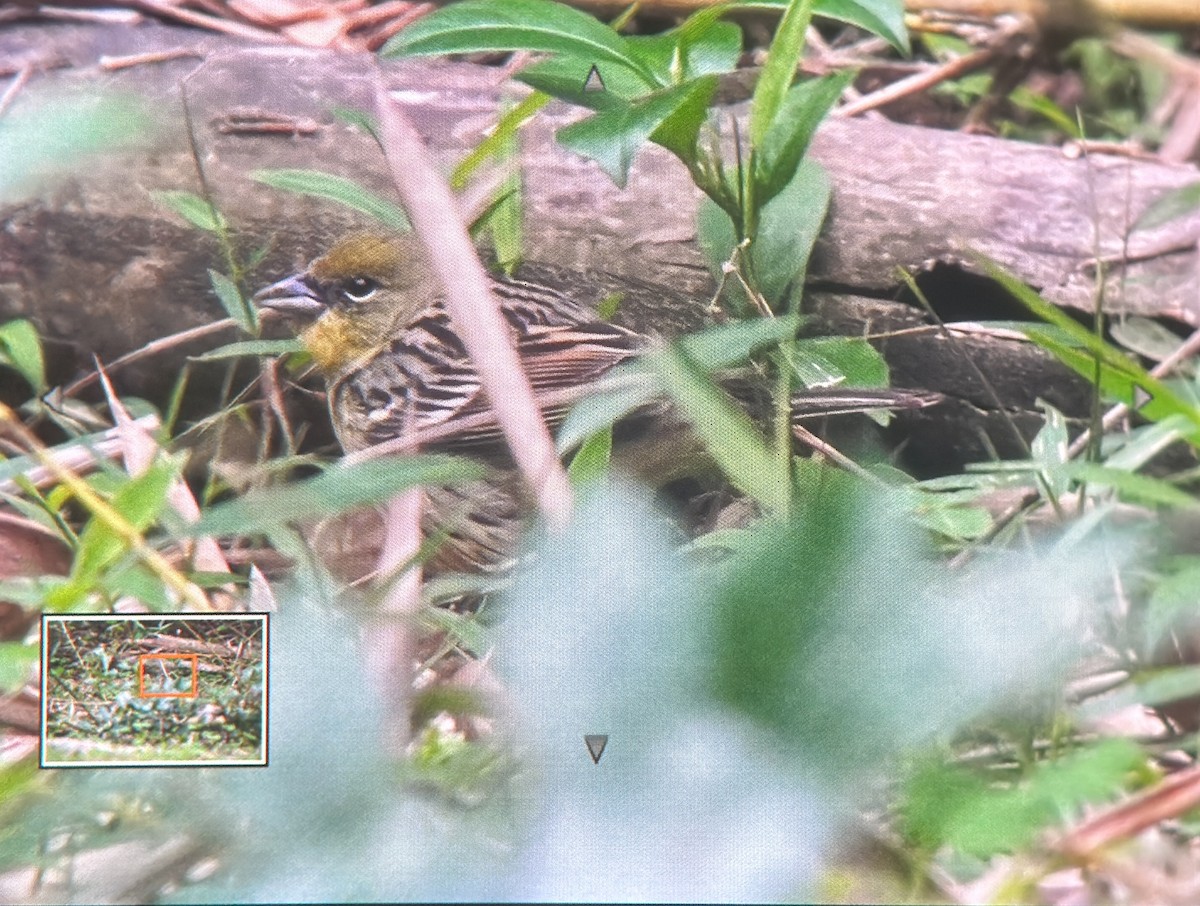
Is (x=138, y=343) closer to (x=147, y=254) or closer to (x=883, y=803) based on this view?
(x=147, y=254)

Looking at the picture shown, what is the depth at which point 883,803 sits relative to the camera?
1.05 m

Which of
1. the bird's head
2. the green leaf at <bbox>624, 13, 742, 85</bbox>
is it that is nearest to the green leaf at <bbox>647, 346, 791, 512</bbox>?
the green leaf at <bbox>624, 13, 742, 85</bbox>

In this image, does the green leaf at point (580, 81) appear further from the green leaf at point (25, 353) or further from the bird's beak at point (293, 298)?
the green leaf at point (25, 353)

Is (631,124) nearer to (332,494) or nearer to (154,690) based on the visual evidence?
(332,494)

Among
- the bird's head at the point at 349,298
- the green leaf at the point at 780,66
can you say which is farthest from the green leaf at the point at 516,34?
the bird's head at the point at 349,298

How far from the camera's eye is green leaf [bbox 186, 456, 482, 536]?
1.22m

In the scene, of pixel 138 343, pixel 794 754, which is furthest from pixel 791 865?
pixel 138 343

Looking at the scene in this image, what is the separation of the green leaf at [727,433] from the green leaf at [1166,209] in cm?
84

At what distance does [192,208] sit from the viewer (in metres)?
2.17

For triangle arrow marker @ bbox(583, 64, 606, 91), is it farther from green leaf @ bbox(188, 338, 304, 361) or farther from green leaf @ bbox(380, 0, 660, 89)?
green leaf @ bbox(188, 338, 304, 361)

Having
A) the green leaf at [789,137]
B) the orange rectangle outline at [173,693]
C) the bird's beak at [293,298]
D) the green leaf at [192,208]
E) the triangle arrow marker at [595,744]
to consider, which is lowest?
the bird's beak at [293,298]

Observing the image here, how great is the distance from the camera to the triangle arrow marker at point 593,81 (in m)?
1.65

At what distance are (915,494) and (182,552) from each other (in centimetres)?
78

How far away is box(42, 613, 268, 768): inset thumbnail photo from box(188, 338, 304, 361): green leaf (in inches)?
29.7
